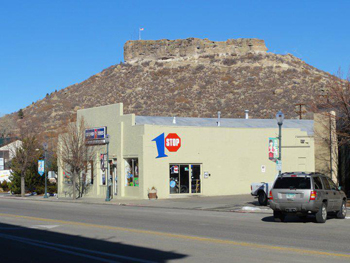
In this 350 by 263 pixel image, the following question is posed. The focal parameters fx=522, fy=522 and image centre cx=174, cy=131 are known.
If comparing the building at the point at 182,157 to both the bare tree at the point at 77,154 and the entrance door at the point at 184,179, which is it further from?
the bare tree at the point at 77,154

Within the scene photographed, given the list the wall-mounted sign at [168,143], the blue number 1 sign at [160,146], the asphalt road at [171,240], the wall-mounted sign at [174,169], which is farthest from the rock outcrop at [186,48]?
the asphalt road at [171,240]

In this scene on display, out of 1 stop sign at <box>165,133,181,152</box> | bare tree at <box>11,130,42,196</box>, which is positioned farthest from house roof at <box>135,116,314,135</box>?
bare tree at <box>11,130,42,196</box>

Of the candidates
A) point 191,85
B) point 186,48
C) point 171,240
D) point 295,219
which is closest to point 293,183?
point 295,219

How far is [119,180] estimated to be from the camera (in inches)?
1489

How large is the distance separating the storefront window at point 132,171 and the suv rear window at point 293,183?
18.2m

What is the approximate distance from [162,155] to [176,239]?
2224cm

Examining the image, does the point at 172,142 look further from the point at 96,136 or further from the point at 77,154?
the point at 77,154

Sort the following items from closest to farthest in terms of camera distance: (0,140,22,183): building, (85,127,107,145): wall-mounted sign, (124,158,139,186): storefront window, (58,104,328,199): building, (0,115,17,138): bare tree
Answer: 1. (58,104,328,199): building
2. (124,158,139,186): storefront window
3. (85,127,107,145): wall-mounted sign
4. (0,140,22,183): building
5. (0,115,17,138): bare tree

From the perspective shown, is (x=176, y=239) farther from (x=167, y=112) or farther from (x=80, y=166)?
(x=167, y=112)

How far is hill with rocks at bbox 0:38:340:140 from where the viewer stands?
84694 mm

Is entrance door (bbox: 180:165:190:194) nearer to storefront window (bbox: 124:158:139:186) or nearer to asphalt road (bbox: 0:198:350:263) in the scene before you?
storefront window (bbox: 124:158:139:186)

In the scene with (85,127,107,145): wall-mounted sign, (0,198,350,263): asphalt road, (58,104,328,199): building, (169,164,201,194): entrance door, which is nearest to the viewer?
(0,198,350,263): asphalt road

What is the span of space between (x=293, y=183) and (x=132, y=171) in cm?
1952

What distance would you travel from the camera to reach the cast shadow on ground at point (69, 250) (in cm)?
1116
